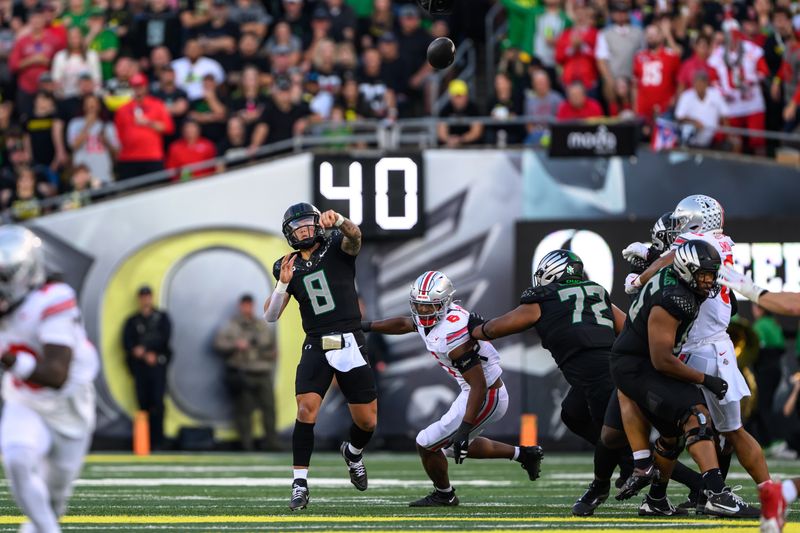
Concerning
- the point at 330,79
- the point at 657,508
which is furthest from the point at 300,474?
the point at 330,79

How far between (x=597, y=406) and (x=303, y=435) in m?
1.73

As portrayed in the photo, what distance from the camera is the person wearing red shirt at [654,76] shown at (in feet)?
56.0

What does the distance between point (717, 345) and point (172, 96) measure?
10.3 meters

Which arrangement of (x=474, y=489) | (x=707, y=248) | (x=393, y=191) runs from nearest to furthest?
(x=707, y=248), (x=474, y=489), (x=393, y=191)

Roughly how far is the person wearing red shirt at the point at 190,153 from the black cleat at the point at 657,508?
991 centimetres

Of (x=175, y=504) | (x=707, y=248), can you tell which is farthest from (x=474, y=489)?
(x=707, y=248)

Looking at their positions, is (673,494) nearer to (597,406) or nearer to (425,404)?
(597,406)

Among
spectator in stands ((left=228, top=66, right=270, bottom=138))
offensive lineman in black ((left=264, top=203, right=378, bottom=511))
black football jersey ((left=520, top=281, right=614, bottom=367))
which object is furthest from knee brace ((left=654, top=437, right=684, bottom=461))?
spectator in stands ((left=228, top=66, right=270, bottom=138))

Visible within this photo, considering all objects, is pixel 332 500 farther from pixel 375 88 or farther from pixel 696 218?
pixel 375 88

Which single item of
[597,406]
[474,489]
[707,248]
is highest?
[707,248]

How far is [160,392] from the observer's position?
1752cm

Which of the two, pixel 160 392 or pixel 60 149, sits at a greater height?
pixel 60 149

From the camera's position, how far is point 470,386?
30.6 ft

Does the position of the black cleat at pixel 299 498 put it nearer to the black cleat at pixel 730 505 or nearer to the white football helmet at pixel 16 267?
the black cleat at pixel 730 505
